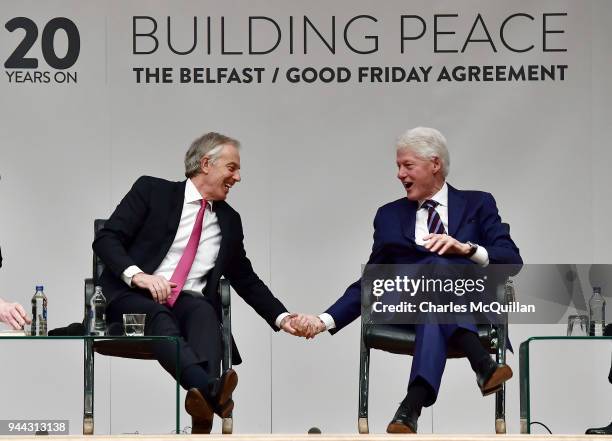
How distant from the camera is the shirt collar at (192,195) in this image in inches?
220

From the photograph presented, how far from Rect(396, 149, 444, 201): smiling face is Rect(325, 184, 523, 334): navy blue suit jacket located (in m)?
0.05

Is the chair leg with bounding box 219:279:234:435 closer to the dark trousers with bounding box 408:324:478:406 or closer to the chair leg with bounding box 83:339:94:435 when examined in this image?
the dark trousers with bounding box 408:324:478:406

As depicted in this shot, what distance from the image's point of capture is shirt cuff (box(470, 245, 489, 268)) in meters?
5.14

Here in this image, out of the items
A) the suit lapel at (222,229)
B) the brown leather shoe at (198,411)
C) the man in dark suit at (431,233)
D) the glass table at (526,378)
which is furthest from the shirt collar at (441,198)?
the brown leather shoe at (198,411)

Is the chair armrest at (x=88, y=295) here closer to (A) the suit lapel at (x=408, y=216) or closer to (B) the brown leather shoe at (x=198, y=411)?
(B) the brown leather shoe at (x=198, y=411)

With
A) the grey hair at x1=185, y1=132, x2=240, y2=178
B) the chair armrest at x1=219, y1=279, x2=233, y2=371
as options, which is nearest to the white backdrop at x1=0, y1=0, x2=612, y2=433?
the grey hair at x1=185, y1=132, x2=240, y2=178

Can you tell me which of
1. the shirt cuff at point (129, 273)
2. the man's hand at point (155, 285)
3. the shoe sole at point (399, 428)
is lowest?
the shoe sole at point (399, 428)

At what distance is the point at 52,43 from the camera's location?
21.5ft

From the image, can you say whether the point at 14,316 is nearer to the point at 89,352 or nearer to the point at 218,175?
the point at 89,352

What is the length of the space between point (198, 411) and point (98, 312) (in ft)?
Result: 2.64

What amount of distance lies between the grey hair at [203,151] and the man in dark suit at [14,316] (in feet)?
5.00

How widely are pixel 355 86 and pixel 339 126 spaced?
0.21 metres

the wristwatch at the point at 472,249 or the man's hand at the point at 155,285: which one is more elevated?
the wristwatch at the point at 472,249

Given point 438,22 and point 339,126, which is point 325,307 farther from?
point 438,22
